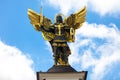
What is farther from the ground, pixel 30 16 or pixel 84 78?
pixel 30 16

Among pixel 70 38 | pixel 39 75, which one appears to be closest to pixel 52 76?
pixel 39 75

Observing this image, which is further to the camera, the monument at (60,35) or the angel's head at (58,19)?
the angel's head at (58,19)

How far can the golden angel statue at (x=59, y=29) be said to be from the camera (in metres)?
41.7

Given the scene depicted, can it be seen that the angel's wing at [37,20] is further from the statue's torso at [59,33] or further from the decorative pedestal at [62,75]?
the decorative pedestal at [62,75]

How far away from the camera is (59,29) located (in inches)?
1655

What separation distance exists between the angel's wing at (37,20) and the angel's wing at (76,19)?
1.46 metres

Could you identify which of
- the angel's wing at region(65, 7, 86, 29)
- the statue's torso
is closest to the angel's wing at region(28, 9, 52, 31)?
the statue's torso

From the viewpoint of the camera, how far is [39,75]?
130 feet

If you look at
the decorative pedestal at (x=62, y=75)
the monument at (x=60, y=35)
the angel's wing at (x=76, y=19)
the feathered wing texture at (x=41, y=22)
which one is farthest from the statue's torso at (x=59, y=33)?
the decorative pedestal at (x=62, y=75)

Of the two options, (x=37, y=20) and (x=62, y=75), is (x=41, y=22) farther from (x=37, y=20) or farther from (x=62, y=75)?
(x=62, y=75)

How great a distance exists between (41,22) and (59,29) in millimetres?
1541

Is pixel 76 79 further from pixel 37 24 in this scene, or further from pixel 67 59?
pixel 37 24

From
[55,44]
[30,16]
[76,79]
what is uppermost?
[30,16]

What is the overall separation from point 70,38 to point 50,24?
1.78m
